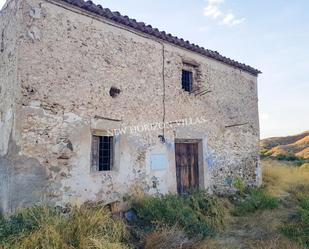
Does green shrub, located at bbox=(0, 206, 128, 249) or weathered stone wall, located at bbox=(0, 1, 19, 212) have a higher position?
weathered stone wall, located at bbox=(0, 1, 19, 212)

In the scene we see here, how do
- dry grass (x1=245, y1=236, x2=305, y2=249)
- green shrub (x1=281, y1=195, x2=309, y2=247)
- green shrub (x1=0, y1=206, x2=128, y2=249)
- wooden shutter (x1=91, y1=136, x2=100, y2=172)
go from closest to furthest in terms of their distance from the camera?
green shrub (x1=0, y1=206, x2=128, y2=249) → dry grass (x1=245, y1=236, x2=305, y2=249) → green shrub (x1=281, y1=195, x2=309, y2=247) → wooden shutter (x1=91, y1=136, x2=100, y2=172)

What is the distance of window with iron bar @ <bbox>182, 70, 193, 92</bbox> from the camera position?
8867 millimetres

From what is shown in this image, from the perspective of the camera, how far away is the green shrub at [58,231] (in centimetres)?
409

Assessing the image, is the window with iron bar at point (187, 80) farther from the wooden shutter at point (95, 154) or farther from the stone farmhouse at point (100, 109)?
the wooden shutter at point (95, 154)

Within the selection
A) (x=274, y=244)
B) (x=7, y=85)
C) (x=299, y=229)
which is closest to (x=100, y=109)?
(x=7, y=85)

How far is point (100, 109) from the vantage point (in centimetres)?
651

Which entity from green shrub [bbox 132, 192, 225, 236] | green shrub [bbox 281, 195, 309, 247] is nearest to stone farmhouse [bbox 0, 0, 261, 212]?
green shrub [bbox 132, 192, 225, 236]

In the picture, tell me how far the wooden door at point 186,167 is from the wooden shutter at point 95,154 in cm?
267

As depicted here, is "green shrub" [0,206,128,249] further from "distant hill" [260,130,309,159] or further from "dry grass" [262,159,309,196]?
"distant hill" [260,130,309,159]

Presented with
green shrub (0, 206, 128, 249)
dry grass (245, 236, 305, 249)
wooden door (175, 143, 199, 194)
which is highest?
wooden door (175, 143, 199, 194)

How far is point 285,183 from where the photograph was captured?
11.2 metres

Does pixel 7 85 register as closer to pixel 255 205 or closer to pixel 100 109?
pixel 100 109

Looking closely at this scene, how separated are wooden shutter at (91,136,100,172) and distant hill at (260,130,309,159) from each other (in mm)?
22698

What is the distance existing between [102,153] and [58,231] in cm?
A: 249
